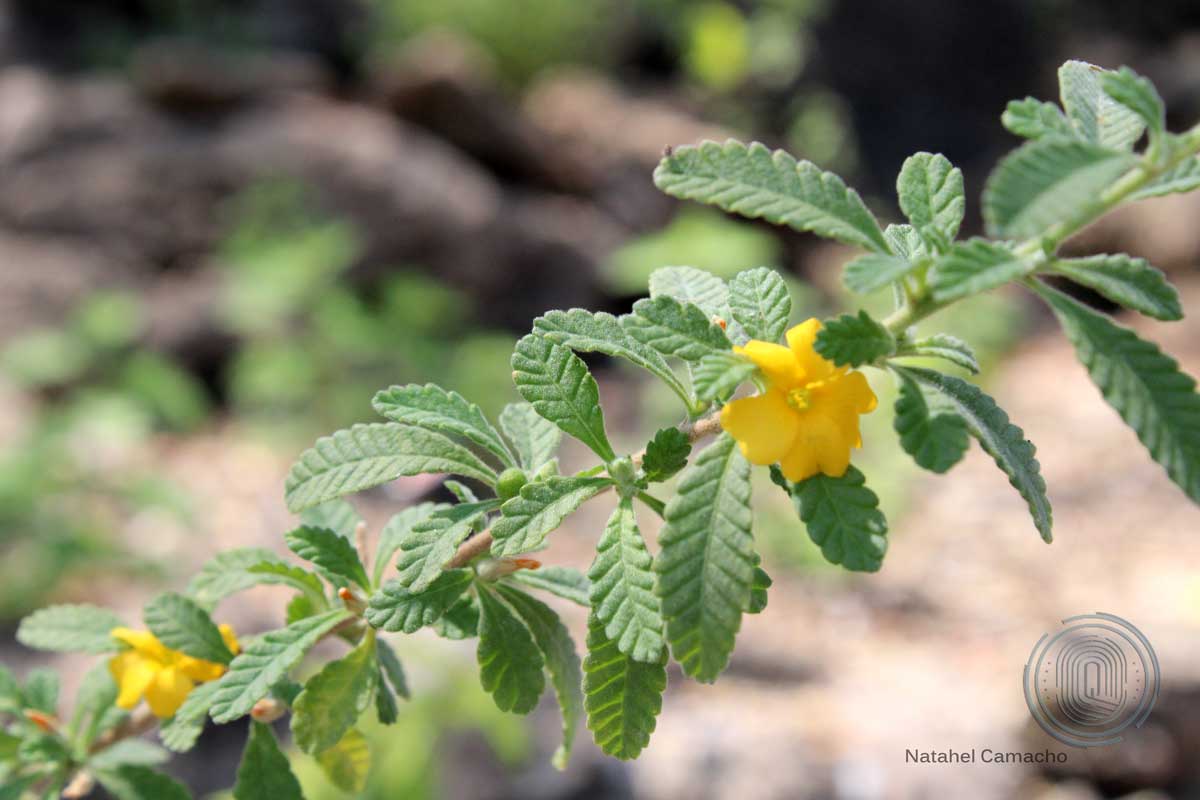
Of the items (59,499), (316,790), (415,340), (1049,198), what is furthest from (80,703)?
(415,340)

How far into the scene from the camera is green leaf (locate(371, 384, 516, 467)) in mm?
625

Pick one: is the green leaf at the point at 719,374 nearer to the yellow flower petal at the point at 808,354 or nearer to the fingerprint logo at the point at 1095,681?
the yellow flower petal at the point at 808,354

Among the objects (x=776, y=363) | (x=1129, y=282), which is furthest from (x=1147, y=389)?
(x=776, y=363)

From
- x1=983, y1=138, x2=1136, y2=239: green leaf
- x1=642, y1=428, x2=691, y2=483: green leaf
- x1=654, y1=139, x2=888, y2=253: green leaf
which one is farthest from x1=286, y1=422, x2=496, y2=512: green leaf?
x1=983, y1=138, x2=1136, y2=239: green leaf

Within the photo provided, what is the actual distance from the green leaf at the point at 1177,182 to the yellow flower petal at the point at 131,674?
690mm

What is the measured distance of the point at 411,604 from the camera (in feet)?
1.95

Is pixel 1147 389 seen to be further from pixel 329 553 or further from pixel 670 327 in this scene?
pixel 329 553

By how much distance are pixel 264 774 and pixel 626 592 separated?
320 mm

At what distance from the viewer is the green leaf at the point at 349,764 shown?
0.76 metres

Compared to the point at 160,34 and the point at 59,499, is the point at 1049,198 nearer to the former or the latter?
the point at 59,499

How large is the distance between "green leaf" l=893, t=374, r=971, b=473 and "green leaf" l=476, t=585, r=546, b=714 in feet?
0.87

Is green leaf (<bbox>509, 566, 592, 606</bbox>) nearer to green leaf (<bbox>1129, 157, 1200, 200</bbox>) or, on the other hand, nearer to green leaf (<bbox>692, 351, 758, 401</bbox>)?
green leaf (<bbox>692, 351, 758, 401</bbox>)

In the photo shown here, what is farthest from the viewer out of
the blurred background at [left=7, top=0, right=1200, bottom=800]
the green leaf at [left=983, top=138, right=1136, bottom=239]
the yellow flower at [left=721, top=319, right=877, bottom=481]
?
the blurred background at [left=7, top=0, right=1200, bottom=800]

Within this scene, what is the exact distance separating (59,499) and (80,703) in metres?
2.28
